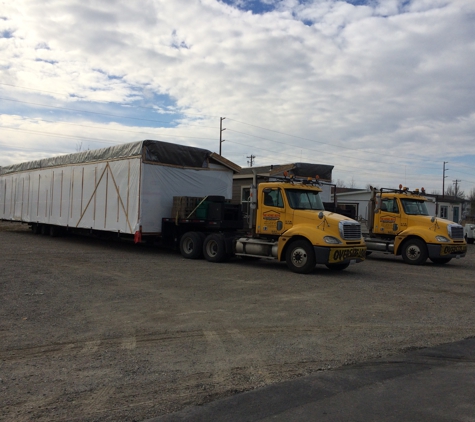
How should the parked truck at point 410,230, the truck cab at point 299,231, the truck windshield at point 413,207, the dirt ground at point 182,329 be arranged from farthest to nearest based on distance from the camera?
1. the truck windshield at point 413,207
2. the parked truck at point 410,230
3. the truck cab at point 299,231
4. the dirt ground at point 182,329

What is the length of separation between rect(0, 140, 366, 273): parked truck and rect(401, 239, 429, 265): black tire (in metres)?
3.89

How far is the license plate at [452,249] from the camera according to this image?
15.8m

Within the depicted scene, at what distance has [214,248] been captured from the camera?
1541cm

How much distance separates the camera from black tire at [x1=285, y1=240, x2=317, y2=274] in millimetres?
12828

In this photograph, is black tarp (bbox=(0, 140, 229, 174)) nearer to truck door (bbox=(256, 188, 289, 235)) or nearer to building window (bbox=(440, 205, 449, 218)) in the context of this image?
truck door (bbox=(256, 188, 289, 235))

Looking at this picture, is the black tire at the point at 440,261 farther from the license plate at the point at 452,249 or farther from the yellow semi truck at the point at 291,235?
the yellow semi truck at the point at 291,235

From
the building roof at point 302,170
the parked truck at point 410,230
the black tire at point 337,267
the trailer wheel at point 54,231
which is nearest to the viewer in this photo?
the black tire at point 337,267

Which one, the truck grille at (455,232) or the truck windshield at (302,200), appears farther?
the truck grille at (455,232)

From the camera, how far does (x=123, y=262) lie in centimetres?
1448

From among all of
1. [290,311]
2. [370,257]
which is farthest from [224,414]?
[370,257]

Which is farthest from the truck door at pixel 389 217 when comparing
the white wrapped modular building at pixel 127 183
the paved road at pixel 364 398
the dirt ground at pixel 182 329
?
the paved road at pixel 364 398

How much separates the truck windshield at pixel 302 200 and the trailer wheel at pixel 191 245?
12.2 feet

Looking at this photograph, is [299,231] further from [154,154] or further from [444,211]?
[444,211]

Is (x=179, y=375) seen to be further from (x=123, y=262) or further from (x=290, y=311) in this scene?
(x=123, y=262)
